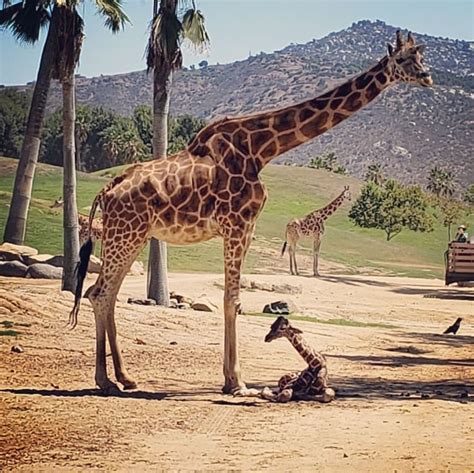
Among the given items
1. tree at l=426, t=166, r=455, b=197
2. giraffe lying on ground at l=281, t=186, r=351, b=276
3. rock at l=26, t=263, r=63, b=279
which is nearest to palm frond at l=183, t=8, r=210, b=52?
rock at l=26, t=263, r=63, b=279

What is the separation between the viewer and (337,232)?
44938 mm

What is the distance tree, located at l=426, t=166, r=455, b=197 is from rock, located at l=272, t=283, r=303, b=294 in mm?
44380

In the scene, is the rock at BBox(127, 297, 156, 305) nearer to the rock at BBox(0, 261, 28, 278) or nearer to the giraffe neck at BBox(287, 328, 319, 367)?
the rock at BBox(0, 261, 28, 278)

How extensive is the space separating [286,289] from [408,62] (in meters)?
14.0

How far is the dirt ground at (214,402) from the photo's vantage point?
6.94m

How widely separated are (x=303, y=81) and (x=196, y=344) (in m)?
84.8

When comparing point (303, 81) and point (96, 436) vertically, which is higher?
point (303, 81)

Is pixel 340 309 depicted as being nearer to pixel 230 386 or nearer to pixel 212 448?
pixel 230 386

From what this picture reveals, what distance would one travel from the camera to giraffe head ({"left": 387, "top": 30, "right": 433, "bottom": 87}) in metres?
10.4

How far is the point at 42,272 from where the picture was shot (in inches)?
915

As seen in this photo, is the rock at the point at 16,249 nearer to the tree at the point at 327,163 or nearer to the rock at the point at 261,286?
the rock at the point at 261,286

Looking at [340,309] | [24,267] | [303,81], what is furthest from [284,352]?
[303,81]

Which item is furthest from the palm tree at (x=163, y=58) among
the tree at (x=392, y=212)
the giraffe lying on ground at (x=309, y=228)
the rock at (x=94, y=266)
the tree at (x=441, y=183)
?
the tree at (x=441, y=183)

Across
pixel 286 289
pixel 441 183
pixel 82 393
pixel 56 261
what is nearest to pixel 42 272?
pixel 56 261
